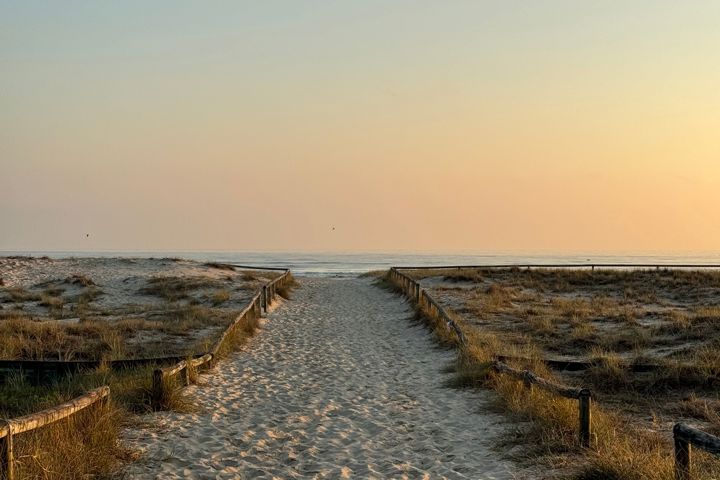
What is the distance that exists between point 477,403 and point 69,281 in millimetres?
26074

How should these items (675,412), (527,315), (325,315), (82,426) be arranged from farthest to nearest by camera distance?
1. (325,315)
2. (527,315)
3. (675,412)
4. (82,426)

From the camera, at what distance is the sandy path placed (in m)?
6.78

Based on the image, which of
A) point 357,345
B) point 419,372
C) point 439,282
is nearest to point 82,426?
point 419,372

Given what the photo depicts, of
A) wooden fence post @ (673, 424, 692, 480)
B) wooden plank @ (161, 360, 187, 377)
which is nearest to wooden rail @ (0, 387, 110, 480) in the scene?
wooden plank @ (161, 360, 187, 377)

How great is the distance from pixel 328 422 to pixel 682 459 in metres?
4.73

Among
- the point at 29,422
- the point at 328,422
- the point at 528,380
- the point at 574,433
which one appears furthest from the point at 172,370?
the point at 574,433

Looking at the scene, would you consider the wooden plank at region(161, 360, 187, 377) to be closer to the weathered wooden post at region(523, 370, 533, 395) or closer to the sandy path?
the sandy path

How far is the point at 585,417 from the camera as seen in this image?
6.82 meters

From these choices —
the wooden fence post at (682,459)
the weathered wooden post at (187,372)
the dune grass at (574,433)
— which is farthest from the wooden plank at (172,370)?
the wooden fence post at (682,459)

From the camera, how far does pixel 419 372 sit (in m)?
12.3

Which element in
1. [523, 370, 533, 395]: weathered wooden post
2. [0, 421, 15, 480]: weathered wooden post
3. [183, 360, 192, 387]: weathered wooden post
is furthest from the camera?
[183, 360, 192, 387]: weathered wooden post

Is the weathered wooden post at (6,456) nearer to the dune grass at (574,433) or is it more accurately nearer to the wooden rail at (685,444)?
the dune grass at (574,433)

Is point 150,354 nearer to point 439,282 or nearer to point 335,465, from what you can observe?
point 335,465

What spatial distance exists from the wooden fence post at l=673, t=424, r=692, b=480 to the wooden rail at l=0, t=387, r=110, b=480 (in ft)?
16.3
